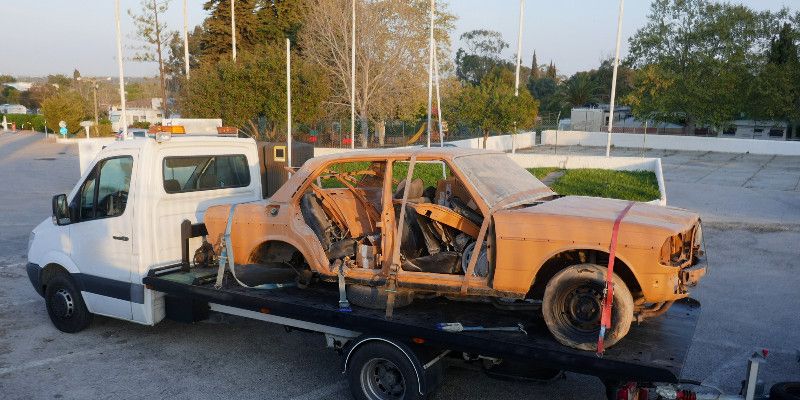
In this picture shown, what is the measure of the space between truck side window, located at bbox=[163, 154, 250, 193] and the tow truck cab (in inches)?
0.4

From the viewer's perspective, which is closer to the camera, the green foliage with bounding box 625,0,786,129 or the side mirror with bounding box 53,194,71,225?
the side mirror with bounding box 53,194,71,225

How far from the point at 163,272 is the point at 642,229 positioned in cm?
452

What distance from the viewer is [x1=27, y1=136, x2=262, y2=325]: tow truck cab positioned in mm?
6328

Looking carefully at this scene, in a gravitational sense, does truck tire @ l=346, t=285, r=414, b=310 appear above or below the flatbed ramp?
above

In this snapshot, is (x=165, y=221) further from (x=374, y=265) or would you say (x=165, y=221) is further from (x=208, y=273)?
(x=374, y=265)

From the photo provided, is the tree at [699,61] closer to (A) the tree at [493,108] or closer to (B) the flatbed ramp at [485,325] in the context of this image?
(A) the tree at [493,108]

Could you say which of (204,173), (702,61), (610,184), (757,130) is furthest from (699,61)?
(204,173)

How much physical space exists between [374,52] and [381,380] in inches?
1255

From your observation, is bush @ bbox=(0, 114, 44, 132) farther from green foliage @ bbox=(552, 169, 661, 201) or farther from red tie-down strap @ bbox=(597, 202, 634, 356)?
red tie-down strap @ bbox=(597, 202, 634, 356)

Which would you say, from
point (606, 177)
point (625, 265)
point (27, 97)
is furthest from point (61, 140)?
point (27, 97)

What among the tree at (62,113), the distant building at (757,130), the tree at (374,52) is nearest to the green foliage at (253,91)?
the tree at (374,52)

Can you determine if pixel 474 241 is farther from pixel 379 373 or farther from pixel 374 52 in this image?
pixel 374 52

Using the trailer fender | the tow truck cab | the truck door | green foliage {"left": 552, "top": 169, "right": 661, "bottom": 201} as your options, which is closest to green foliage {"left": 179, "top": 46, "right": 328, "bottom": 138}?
green foliage {"left": 552, "top": 169, "right": 661, "bottom": 201}

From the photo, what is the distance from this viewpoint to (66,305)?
6934mm
